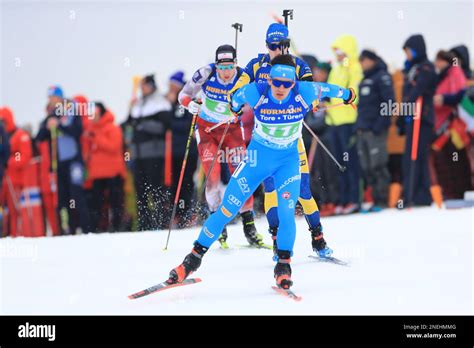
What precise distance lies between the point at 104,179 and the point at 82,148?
45 cm

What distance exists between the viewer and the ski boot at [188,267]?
4523 mm

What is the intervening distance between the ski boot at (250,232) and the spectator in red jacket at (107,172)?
6.35ft

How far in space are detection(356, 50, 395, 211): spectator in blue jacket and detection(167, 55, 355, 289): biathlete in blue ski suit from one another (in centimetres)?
295

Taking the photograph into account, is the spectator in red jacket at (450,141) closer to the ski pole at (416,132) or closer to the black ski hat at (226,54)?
the ski pole at (416,132)

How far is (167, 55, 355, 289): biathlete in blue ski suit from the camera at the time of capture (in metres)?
4.47

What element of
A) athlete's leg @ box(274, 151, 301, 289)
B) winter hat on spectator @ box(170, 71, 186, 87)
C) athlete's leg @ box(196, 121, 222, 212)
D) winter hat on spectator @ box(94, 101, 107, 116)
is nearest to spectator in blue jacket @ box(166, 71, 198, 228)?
winter hat on spectator @ box(170, 71, 186, 87)

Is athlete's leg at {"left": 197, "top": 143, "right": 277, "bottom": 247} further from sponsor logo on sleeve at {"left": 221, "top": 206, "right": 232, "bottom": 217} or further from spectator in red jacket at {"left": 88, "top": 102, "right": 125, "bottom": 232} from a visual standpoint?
spectator in red jacket at {"left": 88, "top": 102, "right": 125, "bottom": 232}

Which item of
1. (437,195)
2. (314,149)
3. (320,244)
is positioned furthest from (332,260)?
(437,195)

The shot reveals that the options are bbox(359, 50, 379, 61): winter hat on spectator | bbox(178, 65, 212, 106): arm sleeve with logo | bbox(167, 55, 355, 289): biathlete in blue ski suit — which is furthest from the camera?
bbox(359, 50, 379, 61): winter hat on spectator

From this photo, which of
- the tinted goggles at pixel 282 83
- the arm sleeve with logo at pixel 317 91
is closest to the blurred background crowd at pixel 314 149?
the arm sleeve with logo at pixel 317 91

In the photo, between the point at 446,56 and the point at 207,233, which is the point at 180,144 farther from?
the point at 446,56

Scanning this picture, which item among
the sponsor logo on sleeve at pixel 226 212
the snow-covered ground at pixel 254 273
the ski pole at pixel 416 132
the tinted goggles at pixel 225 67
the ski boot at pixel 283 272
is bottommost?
the snow-covered ground at pixel 254 273

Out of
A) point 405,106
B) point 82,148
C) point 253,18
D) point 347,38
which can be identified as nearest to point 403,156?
point 405,106

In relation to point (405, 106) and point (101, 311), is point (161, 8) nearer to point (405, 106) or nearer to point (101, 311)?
point (405, 106)
